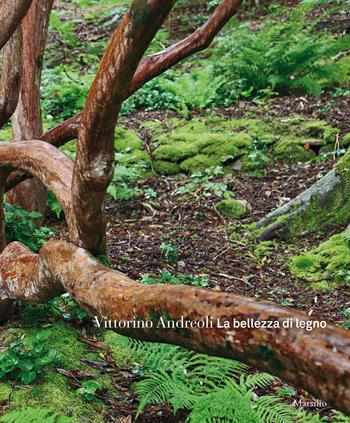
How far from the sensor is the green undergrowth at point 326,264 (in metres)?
4.45

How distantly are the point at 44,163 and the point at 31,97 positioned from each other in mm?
2273

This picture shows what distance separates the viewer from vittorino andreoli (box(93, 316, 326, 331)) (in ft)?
4.69

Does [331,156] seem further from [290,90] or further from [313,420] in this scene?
[313,420]

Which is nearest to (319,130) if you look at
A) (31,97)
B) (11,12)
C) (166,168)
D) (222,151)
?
(222,151)

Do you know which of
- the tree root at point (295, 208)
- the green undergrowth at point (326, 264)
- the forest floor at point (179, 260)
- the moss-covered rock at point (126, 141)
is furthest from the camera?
the moss-covered rock at point (126, 141)

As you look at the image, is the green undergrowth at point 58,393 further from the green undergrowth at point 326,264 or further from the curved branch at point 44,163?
the green undergrowth at point 326,264

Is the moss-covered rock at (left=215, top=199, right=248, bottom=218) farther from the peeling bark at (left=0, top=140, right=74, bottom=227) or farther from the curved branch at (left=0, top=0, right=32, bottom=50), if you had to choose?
the curved branch at (left=0, top=0, right=32, bottom=50)

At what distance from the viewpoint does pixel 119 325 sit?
1980mm

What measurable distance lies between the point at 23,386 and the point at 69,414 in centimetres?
32

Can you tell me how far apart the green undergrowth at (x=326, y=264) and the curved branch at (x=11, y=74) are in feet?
8.91

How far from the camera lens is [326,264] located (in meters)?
4.66

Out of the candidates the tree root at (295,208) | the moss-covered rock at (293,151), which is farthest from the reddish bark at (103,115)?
the moss-covered rock at (293,151)

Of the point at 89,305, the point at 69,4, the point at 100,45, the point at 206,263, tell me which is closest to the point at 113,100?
the point at 89,305

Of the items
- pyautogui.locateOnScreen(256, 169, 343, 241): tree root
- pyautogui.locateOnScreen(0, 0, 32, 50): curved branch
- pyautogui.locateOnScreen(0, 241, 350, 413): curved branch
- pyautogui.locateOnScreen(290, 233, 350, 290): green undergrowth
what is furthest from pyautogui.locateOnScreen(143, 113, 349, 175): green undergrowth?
pyautogui.locateOnScreen(0, 241, 350, 413): curved branch
